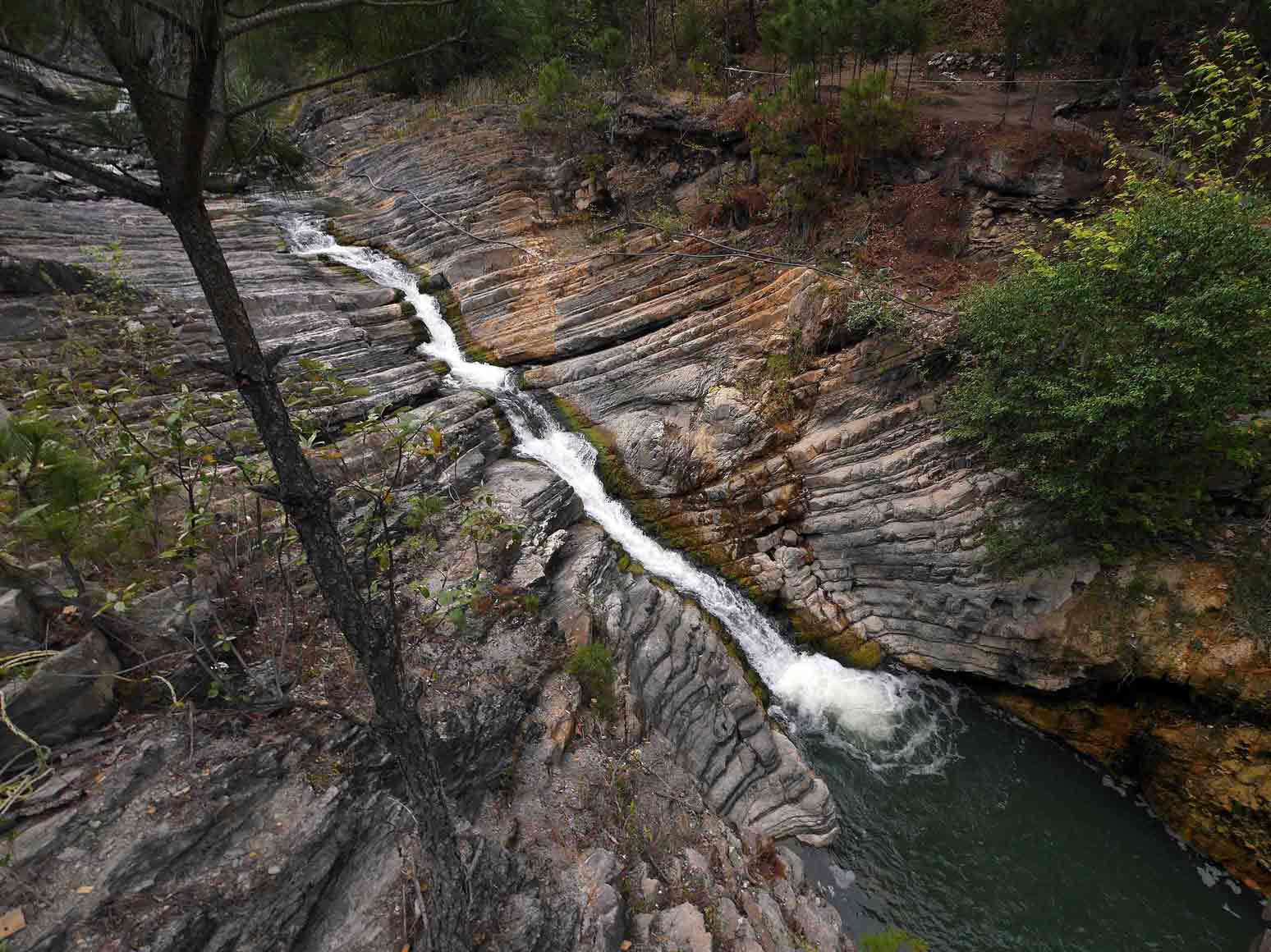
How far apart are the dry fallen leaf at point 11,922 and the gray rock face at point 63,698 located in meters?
1.14

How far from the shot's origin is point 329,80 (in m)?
3.78

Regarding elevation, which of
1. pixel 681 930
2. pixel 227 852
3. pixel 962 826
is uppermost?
pixel 227 852

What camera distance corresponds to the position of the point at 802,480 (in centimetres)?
1270

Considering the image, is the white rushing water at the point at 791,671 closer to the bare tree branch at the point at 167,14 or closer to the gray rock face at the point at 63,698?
the gray rock face at the point at 63,698

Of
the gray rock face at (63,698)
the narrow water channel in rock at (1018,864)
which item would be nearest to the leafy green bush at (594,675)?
the narrow water channel in rock at (1018,864)

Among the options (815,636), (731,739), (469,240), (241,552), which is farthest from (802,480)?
(469,240)

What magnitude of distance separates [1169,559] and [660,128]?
18.2 m

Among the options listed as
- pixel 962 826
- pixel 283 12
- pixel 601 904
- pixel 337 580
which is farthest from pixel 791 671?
pixel 283 12

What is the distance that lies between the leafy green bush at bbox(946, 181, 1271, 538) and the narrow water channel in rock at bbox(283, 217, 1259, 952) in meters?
4.51

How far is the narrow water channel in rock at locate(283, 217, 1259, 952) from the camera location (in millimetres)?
8281

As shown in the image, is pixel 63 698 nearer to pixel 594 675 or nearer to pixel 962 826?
pixel 594 675

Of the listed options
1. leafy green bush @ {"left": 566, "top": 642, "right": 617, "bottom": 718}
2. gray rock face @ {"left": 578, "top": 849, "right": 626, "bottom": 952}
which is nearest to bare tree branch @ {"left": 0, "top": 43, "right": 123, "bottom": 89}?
leafy green bush @ {"left": 566, "top": 642, "right": 617, "bottom": 718}

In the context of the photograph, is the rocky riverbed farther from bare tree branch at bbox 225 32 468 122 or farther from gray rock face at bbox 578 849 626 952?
bare tree branch at bbox 225 32 468 122

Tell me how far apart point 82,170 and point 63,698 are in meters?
4.67
